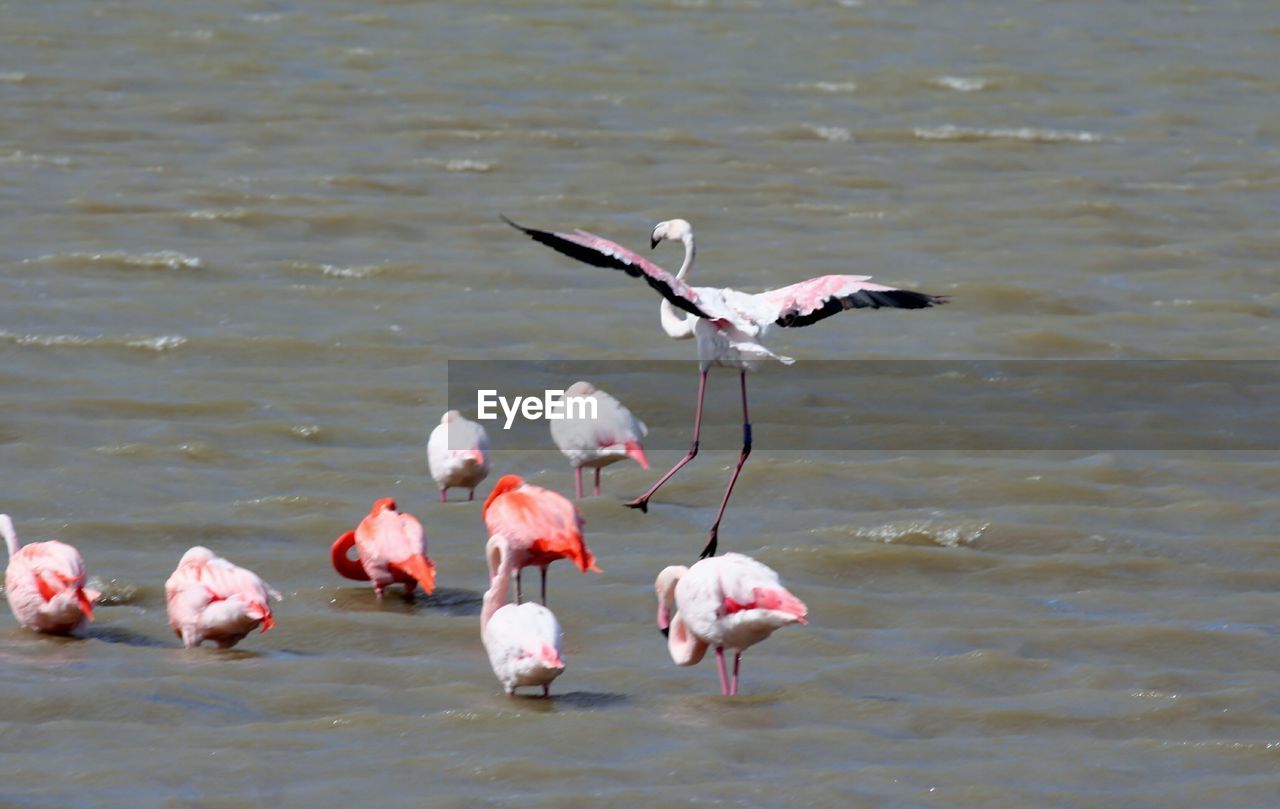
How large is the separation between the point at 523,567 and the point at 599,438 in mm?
1644

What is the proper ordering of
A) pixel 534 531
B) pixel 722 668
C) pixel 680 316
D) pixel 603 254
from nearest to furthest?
1. pixel 722 668
2. pixel 534 531
3. pixel 603 254
4. pixel 680 316

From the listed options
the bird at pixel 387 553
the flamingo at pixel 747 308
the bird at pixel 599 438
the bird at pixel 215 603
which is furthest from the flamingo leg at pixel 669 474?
the bird at pixel 215 603

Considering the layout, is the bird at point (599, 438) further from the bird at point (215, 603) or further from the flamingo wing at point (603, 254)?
the bird at point (215, 603)

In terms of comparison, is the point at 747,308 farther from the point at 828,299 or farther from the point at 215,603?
the point at 215,603

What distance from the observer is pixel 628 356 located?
9750 mm

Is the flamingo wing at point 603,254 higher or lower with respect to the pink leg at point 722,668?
higher

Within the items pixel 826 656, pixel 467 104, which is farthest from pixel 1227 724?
pixel 467 104

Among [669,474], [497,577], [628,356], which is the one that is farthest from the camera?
[628,356]

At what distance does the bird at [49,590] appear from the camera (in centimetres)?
593

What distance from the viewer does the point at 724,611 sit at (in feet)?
18.4

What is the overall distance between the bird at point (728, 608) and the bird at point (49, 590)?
1660 millimetres

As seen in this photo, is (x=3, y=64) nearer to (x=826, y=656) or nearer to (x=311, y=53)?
(x=311, y=53)

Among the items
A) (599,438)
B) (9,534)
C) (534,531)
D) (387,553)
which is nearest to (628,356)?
(599,438)

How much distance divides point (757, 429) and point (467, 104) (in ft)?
20.8
